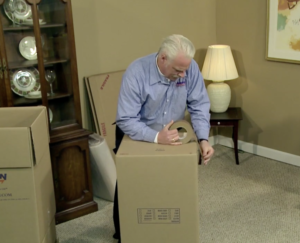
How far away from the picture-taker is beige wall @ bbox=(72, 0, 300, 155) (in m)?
3.43

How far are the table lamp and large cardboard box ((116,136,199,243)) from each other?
5.99 feet

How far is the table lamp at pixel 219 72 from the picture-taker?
378 centimetres

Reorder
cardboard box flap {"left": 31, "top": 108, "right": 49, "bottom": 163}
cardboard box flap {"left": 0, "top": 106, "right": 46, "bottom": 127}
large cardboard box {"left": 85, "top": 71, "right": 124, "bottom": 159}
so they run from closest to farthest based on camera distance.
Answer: cardboard box flap {"left": 31, "top": 108, "right": 49, "bottom": 163} → cardboard box flap {"left": 0, "top": 106, "right": 46, "bottom": 127} → large cardboard box {"left": 85, "top": 71, "right": 124, "bottom": 159}

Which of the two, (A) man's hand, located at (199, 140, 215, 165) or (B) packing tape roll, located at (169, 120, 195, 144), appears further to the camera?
(A) man's hand, located at (199, 140, 215, 165)

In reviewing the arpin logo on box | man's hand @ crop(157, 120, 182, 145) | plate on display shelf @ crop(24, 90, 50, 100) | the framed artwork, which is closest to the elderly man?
man's hand @ crop(157, 120, 182, 145)

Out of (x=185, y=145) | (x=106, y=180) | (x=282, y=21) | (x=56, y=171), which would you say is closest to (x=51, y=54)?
(x=56, y=171)

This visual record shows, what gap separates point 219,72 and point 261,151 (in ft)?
2.85

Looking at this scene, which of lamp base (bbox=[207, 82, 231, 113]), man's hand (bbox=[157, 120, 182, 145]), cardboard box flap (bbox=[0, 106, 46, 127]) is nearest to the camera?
man's hand (bbox=[157, 120, 182, 145])

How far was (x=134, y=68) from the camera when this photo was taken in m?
2.26

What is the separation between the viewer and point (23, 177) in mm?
2266

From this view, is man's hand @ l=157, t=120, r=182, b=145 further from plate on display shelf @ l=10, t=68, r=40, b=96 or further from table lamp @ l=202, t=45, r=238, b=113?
table lamp @ l=202, t=45, r=238, b=113

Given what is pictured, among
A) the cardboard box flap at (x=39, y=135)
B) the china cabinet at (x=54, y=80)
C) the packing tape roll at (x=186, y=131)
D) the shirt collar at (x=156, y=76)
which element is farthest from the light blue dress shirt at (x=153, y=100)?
the china cabinet at (x=54, y=80)

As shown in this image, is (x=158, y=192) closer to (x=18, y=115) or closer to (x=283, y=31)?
(x=18, y=115)

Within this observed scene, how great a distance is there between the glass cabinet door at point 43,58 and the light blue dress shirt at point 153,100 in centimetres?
81
